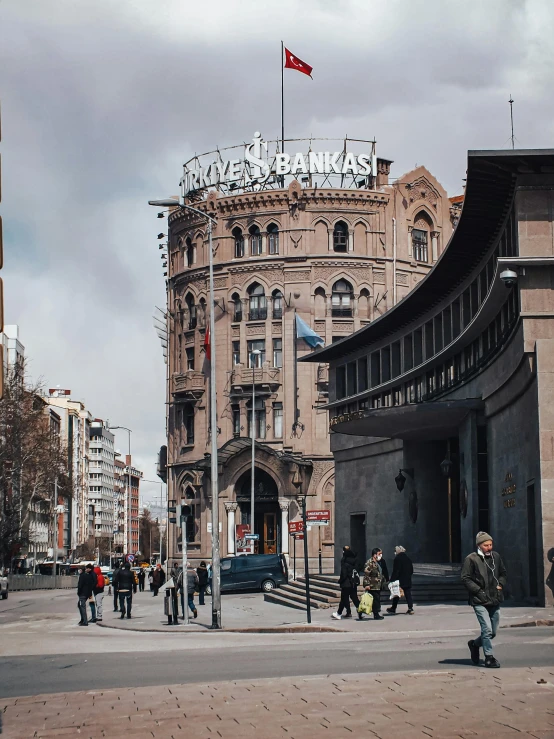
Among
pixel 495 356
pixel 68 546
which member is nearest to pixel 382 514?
pixel 495 356

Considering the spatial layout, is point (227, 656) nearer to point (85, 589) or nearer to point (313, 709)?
point (313, 709)

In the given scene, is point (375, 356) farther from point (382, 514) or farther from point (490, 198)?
point (490, 198)

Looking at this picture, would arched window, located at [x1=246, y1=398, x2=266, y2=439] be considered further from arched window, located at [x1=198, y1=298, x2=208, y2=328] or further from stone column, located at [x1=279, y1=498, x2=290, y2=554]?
arched window, located at [x1=198, y1=298, x2=208, y2=328]

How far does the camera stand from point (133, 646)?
70.0 ft

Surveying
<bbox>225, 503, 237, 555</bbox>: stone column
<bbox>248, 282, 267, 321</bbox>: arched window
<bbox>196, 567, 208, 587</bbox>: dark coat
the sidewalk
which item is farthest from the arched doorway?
the sidewalk

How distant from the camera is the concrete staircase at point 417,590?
31422 mm

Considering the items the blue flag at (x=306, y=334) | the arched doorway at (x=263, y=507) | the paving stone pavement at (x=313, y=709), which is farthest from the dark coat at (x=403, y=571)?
the arched doorway at (x=263, y=507)

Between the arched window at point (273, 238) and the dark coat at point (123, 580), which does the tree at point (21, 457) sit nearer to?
the arched window at point (273, 238)

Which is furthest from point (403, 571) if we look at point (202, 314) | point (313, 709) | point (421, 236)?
point (421, 236)

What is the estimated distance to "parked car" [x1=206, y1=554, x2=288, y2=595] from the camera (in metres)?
50.1

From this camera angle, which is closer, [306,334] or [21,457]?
[21,457]

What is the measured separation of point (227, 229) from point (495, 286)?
4973cm

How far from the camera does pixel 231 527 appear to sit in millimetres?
74125

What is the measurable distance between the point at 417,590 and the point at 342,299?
4499 cm
